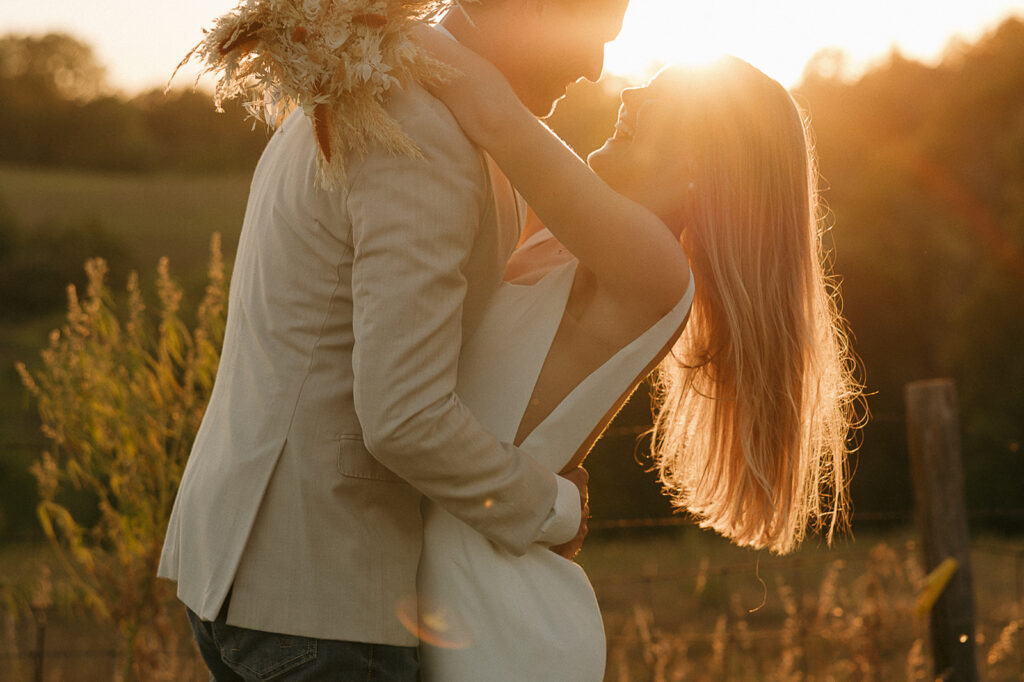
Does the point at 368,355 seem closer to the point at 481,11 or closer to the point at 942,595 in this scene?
the point at 481,11

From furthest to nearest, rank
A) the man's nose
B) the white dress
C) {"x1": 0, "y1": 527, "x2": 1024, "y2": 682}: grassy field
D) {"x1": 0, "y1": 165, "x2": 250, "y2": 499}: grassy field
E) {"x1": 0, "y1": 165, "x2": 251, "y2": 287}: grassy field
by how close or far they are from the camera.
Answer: {"x1": 0, "y1": 165, "x2": 251, "y2": 287}: grassy field < {"x1": 0, "y1": 165, "x2": 250, "y2": 499}: grassy field < {"x1": 0, "y1": 527, "x2": 1024, "y2": 682}: grassy field < the man's nose < the white dress

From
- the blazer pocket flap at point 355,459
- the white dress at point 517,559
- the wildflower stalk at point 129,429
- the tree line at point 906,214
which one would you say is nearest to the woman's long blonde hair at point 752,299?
the white dress at point 517,559

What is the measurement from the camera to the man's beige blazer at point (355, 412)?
4.09 ft

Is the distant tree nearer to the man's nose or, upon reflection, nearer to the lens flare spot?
the man's nose

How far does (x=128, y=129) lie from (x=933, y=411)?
71.5 feet

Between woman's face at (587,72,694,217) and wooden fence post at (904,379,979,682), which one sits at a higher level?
woman's face at (587,72,694,217)

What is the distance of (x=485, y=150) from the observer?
1.36m

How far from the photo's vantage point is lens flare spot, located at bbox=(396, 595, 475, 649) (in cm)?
145

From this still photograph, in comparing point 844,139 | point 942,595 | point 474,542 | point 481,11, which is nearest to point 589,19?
point 481,11

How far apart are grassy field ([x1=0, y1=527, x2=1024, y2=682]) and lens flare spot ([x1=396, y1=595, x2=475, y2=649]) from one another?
31.2 inches

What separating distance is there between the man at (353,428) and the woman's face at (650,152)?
33 centimetres

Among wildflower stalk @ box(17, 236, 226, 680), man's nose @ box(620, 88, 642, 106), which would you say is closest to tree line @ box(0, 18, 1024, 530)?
wildflower stalk @ box(17, 236, 226, 680)

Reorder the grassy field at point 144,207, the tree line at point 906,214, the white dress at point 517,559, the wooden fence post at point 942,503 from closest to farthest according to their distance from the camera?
1. the white dress at point 517,559
2. the wooden fence post at point 942,503
3. the tree line at point 906,214
4. the grassy field at point 144,207

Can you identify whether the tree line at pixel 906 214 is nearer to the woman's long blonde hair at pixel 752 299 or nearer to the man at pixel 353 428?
the woman's long blonde hair at pixel 752 299
